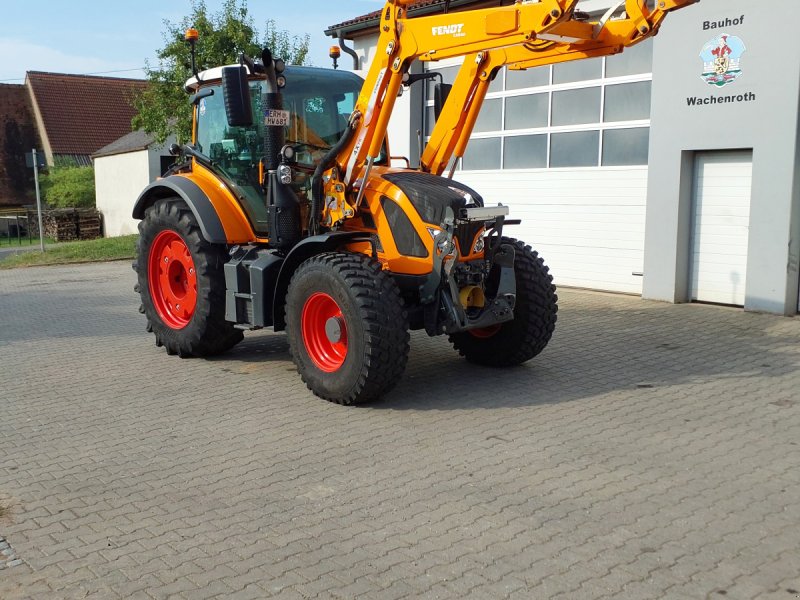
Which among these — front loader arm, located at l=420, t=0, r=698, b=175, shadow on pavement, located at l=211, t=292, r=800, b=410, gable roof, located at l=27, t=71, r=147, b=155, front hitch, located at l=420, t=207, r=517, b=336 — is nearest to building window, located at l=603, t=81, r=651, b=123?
shadow on pavement, located at l=211, t=292, r=800, b=410

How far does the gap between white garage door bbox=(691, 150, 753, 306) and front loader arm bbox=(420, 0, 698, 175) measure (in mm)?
4813

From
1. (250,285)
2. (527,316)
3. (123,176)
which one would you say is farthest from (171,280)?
(123,176)

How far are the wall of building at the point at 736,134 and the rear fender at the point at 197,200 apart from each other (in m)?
6.18

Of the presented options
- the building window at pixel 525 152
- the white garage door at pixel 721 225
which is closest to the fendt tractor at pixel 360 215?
the white garage door at pixel 721 225

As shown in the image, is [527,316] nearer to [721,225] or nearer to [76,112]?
[721,225]

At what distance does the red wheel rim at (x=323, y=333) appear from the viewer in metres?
6.23

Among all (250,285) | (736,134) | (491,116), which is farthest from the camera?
(491,116)

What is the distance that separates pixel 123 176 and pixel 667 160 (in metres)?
24.0

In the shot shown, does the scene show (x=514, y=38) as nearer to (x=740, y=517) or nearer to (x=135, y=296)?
(x=740, y=517)

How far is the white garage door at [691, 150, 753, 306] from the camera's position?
1019 centimetres

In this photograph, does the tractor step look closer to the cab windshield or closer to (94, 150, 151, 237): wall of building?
the cab windshield

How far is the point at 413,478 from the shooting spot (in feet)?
15.5

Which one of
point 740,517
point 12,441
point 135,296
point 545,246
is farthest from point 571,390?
point 135,296

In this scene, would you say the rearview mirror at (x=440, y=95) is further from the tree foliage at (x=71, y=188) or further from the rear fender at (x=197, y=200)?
the tree foliage at (x=71, y=188)
